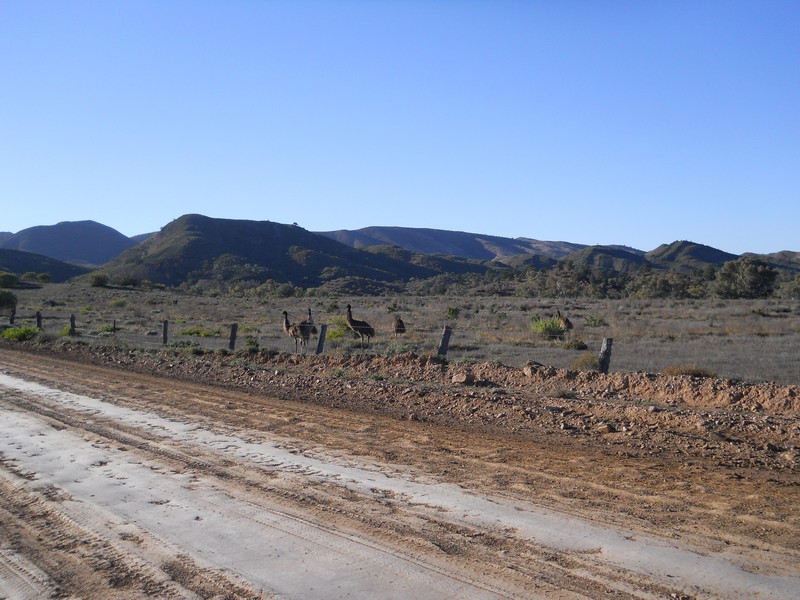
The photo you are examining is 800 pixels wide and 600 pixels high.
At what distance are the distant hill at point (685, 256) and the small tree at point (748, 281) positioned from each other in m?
83.5

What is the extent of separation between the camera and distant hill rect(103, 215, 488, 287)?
116 metres

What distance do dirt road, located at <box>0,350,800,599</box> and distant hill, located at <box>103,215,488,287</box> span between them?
341 ft

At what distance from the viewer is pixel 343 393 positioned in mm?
17031

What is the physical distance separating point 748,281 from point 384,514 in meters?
62.3

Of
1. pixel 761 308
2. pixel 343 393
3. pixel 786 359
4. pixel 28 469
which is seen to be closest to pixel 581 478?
pixel 28 469

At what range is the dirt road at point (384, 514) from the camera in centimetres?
572

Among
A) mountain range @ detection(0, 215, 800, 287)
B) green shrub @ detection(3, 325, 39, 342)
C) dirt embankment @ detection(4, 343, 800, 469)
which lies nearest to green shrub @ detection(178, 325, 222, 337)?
→ green shrub @ detection(3, 325, 39, 342)

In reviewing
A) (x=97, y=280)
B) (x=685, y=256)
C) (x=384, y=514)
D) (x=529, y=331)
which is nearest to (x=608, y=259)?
(x=685, y=256)

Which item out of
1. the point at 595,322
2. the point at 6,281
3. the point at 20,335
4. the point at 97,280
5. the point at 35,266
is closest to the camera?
the point at 20,335

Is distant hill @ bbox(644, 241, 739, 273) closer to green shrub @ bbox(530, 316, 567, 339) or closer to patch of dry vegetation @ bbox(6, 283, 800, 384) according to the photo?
patch of dry vegetation @ bbox(6, 283, 800, 384)

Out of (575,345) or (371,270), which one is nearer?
(575,345)

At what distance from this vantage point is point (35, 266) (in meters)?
130

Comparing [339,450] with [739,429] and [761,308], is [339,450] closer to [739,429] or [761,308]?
[739,429]

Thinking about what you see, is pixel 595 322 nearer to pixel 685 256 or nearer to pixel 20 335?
pixel 20 335
